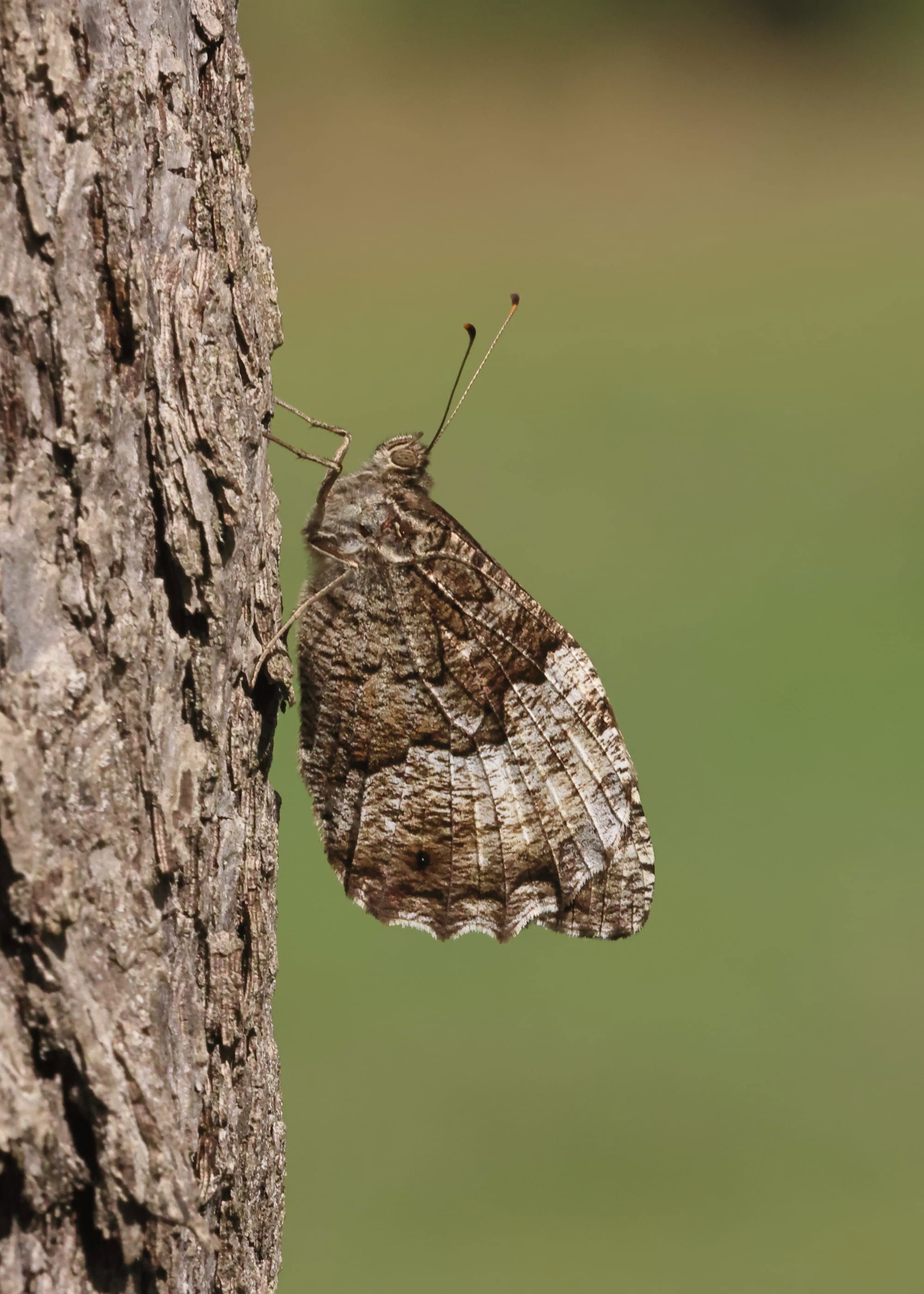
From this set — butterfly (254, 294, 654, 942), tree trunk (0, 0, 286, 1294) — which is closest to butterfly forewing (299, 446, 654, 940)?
butterfly (254, 294, 654, 942)

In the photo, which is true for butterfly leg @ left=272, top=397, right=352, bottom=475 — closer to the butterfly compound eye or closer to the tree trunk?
the butterfly compound eye

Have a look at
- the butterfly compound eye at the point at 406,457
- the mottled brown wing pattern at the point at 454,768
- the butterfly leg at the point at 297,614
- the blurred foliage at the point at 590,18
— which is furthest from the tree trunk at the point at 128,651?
the blurred foliage at the point at 590,18

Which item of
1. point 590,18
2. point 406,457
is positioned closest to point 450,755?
point 406,457

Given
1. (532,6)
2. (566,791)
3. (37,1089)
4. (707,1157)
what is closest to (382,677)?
(566,791)

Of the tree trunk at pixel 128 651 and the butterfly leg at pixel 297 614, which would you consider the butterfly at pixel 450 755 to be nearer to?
the butterfly leg at pixel 297 614

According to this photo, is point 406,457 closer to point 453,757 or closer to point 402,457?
point 402,457

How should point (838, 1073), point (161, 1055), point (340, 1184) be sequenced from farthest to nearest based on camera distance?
point (838, 1073)
point (340, 1184)
point (161, 1055)

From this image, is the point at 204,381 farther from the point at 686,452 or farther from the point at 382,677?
the point at 686,452
